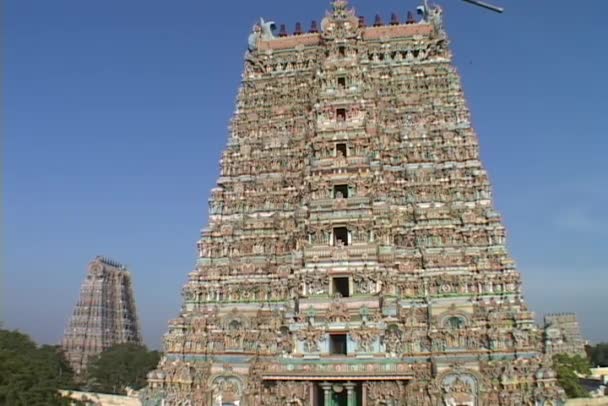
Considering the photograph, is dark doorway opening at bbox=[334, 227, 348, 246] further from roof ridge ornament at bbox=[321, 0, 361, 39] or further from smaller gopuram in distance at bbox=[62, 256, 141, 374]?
smaller gopuram in distance at bbox=[62, 256, 141, 374]

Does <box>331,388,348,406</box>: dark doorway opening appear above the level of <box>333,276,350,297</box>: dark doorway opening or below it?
below

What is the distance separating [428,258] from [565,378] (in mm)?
18906

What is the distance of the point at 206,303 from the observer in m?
32.2

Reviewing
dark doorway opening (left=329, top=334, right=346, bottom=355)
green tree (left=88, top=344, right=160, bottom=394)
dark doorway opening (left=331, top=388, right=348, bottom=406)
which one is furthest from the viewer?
green tree (left=88, top=344, right=160, bottom=394)

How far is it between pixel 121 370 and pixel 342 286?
42.2 meters

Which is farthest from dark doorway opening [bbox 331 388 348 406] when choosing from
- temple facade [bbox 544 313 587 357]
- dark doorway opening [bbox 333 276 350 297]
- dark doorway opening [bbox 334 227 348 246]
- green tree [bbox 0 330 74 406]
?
temple facade [bbox 544 313 587 357]

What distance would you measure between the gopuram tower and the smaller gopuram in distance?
2143 inches

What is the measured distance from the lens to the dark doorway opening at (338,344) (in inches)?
1106

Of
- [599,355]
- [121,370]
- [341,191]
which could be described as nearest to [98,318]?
[121,370]

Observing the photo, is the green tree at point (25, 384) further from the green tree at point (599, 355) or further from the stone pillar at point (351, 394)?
the green tree at point (599, 355)

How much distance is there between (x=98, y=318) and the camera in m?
82.6

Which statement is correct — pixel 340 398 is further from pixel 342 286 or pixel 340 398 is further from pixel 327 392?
pixel 342 286

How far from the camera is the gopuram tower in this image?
2744 centimetres

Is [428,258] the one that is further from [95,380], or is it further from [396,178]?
[95,380]
